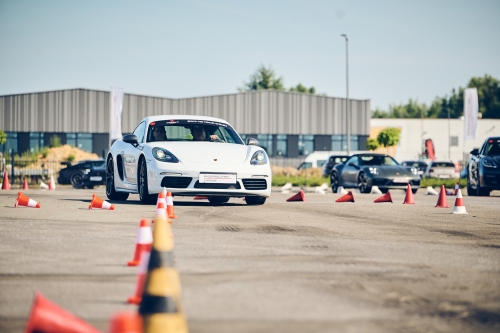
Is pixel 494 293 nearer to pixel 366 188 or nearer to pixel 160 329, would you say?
pixel 160 329

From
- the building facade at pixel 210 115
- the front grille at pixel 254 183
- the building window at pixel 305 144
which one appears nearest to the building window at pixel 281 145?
the building facade at pixel 210 115

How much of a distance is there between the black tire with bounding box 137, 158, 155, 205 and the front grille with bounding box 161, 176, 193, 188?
54 centimetres

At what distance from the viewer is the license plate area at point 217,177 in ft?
43.9

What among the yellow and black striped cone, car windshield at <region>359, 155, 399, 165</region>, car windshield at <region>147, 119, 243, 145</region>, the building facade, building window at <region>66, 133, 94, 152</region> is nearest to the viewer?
the yellow and black striped cone

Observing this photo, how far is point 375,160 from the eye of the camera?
26.7 m

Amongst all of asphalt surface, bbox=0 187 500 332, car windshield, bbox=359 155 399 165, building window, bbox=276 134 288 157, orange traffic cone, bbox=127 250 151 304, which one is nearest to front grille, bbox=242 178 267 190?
asphalt surface, bbox=0 187 500 332

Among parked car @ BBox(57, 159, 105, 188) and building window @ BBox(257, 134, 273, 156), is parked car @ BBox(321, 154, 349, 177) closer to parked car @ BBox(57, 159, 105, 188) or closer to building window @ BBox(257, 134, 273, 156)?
parked car @ BBox(57, 159, 105, 188)

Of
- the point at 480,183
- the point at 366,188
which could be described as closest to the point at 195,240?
the point at 480,183

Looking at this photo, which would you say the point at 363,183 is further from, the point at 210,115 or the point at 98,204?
the point at 210,115

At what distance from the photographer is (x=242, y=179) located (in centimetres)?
1366

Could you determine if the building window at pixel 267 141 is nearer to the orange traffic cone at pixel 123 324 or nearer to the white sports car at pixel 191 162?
the white sports car at pixel 191 162

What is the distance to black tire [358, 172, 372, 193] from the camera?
25406 mm

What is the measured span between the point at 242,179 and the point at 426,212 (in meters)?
3.17

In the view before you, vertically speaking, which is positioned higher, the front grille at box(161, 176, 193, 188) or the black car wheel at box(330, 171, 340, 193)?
the front grille at box(161, 176, 193, 188)
